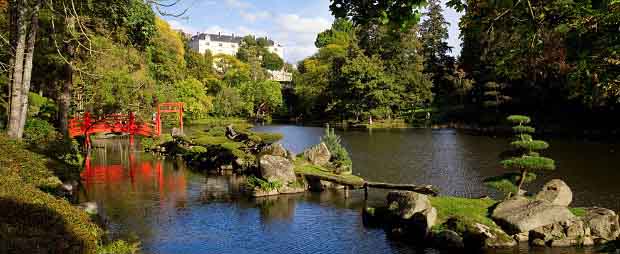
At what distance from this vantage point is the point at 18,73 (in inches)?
576

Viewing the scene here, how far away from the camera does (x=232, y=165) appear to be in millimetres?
27078

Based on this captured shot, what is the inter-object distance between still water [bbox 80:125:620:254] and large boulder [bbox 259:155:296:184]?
3.30ft

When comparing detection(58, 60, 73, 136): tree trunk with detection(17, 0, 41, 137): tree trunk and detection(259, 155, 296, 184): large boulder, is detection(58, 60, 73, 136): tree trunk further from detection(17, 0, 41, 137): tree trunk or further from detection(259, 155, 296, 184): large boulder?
detection(259, 155, 296, 184): large boulder

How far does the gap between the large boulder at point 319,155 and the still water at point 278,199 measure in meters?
1.92

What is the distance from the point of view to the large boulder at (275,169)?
67.6 ft

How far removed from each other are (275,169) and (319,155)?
4.37 metres

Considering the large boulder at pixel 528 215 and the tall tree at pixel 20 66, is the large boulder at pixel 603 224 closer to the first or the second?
the large boulder at pixel 528 215

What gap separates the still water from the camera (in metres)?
13.9

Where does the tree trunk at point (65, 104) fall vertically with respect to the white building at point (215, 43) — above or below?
below

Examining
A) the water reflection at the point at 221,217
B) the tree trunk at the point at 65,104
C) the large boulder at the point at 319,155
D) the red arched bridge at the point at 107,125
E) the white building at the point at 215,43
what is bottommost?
the water reflection at the point at 221,217

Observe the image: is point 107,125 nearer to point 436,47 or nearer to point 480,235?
point 480,235

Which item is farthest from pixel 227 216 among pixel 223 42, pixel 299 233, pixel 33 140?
pixel 223 42

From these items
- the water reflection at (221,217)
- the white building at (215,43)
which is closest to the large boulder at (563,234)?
the water reflection at (221,217)

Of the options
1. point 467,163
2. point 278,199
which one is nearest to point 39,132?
point 278,199
